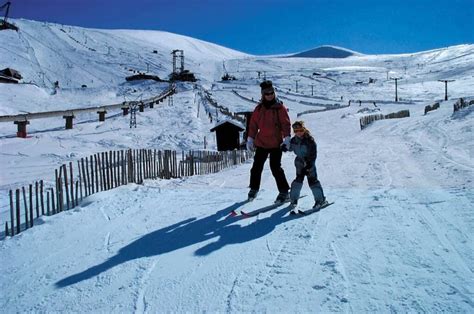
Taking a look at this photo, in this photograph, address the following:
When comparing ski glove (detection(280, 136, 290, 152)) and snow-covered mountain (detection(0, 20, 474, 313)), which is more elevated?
ski glove (detection(280, 136, 290, 152))

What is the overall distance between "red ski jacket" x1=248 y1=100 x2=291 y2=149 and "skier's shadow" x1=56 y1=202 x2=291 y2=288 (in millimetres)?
1000

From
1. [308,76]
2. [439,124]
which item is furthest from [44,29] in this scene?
[439,124]

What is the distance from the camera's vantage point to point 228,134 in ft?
68.5

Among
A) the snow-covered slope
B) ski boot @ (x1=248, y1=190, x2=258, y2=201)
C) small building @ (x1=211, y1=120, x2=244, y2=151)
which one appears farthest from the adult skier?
the snow-covered slope

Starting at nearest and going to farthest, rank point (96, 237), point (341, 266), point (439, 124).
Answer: point (341, 266), point (96, 237), point (439, 124)

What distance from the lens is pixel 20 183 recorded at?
39.2ft

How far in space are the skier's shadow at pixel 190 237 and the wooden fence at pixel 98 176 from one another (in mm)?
2416

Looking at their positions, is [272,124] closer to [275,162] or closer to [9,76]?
[275,162]

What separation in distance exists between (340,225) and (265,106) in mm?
2060

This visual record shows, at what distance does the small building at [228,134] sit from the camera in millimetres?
20719

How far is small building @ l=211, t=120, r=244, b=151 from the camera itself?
20719 mm

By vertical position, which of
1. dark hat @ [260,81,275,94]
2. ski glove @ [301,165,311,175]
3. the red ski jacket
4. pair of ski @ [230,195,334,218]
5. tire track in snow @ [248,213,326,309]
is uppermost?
dark hat @ [260,81,275,94]

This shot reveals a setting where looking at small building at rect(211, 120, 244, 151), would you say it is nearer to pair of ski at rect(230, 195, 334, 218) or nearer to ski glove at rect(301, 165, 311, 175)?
pair of ski at rect(230, 195, 334, 218)

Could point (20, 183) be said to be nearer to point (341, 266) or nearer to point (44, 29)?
point (341, 266)
